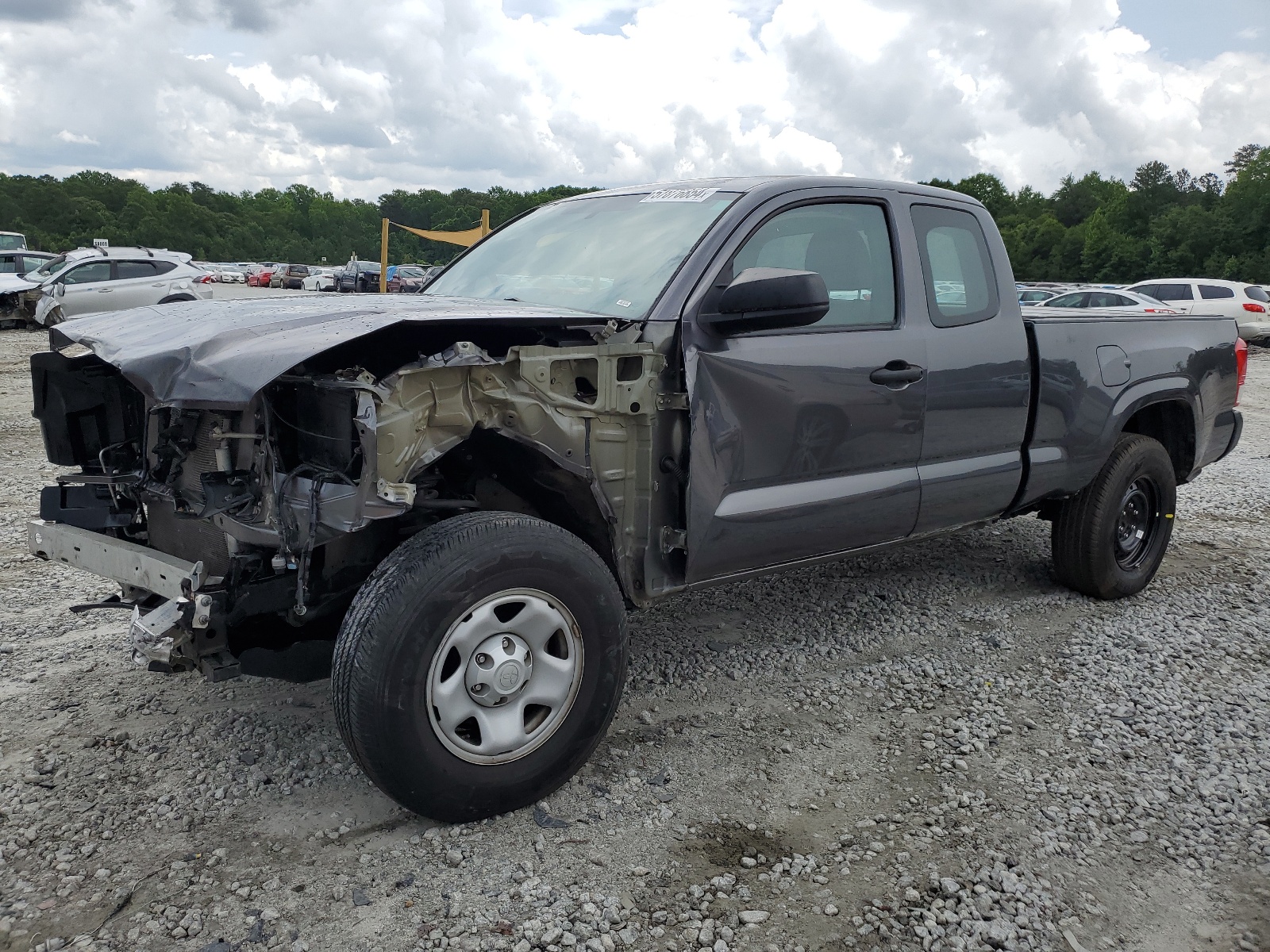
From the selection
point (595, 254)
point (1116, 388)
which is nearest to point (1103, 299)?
point (1116, 388)

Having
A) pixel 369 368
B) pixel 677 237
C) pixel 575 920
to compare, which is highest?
pixel 677 237

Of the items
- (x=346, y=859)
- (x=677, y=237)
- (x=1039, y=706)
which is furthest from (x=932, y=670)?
(x=346, y=859)

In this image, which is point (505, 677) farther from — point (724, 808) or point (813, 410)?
point (813, 410)

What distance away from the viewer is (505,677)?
2.69 metres

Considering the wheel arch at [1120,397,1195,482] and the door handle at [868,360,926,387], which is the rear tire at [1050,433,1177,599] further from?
the door handle at [868,360,926,387]

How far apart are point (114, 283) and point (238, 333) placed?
1657cm

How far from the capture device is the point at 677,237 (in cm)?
343

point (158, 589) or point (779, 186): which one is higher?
point (779, 186)

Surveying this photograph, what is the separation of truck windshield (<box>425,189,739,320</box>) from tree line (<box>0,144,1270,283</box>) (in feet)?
34.2

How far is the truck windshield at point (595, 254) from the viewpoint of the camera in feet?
11.0

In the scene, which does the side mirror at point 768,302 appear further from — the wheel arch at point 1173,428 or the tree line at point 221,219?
the tree line at point 221,219

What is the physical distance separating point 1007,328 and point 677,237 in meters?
1.59

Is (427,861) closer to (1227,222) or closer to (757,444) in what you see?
(757,444)

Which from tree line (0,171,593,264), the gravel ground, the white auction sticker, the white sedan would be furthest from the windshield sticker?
tree line (0,171,593,264)
